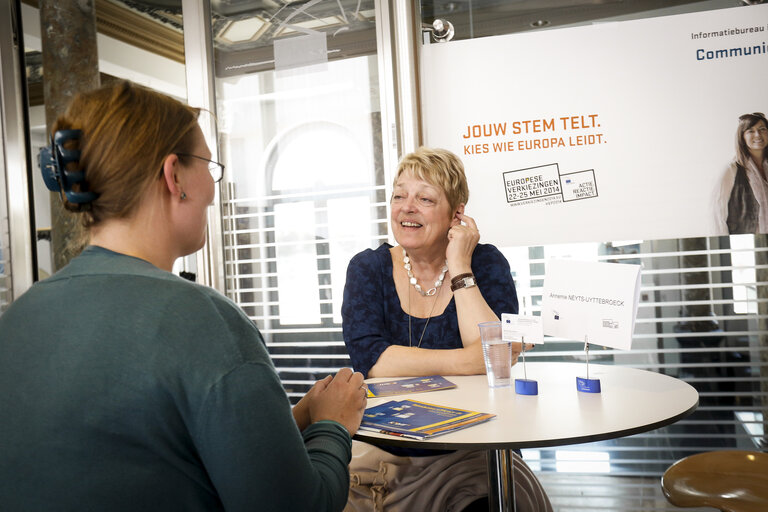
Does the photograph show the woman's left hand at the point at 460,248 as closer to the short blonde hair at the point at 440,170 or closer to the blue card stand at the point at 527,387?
the short blonde hair at the point at 440,170

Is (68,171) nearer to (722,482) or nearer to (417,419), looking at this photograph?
(417,419)

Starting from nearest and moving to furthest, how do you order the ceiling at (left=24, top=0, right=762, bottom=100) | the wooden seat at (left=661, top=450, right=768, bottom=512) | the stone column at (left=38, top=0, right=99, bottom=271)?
the wooden seat at (left=661, top=450, right=768, bottom=512) → the ceiling at (left=24, top=0, right=762, bottom=100) → the stone column at (left=38, top=0, right=99, bottom=271)

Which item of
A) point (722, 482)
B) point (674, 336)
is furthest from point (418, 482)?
point (674, 336)

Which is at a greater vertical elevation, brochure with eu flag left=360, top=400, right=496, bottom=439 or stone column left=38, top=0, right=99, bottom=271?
stone column left=38, top=0, right=99, bottom=271

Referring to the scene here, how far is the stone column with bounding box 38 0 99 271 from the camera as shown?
374cm

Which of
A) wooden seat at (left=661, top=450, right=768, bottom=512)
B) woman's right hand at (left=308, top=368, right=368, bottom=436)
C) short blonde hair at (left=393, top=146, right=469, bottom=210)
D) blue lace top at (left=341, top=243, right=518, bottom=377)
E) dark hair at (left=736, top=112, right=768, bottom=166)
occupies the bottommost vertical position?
wooden seat at (left=661, top=450, right=768, bottom=512)

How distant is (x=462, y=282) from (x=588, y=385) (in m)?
0.59

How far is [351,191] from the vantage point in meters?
3.52

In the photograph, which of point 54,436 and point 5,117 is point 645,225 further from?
point 5,117

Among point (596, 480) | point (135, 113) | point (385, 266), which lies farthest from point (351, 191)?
point (135, 113)

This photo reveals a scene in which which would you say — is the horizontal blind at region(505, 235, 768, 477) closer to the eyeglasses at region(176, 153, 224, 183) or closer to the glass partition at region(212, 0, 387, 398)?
the glass partition at region(212, 0, 387, 398)

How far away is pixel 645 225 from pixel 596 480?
1266mm

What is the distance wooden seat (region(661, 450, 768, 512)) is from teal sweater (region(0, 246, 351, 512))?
1.06m

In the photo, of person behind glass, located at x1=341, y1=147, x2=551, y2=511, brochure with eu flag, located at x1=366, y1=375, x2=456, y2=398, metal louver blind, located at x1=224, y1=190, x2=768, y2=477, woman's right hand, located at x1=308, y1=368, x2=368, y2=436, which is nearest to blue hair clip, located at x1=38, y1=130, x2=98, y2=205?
woman's right hand, located at x1=308, y1=368, x2=368, y2=436
